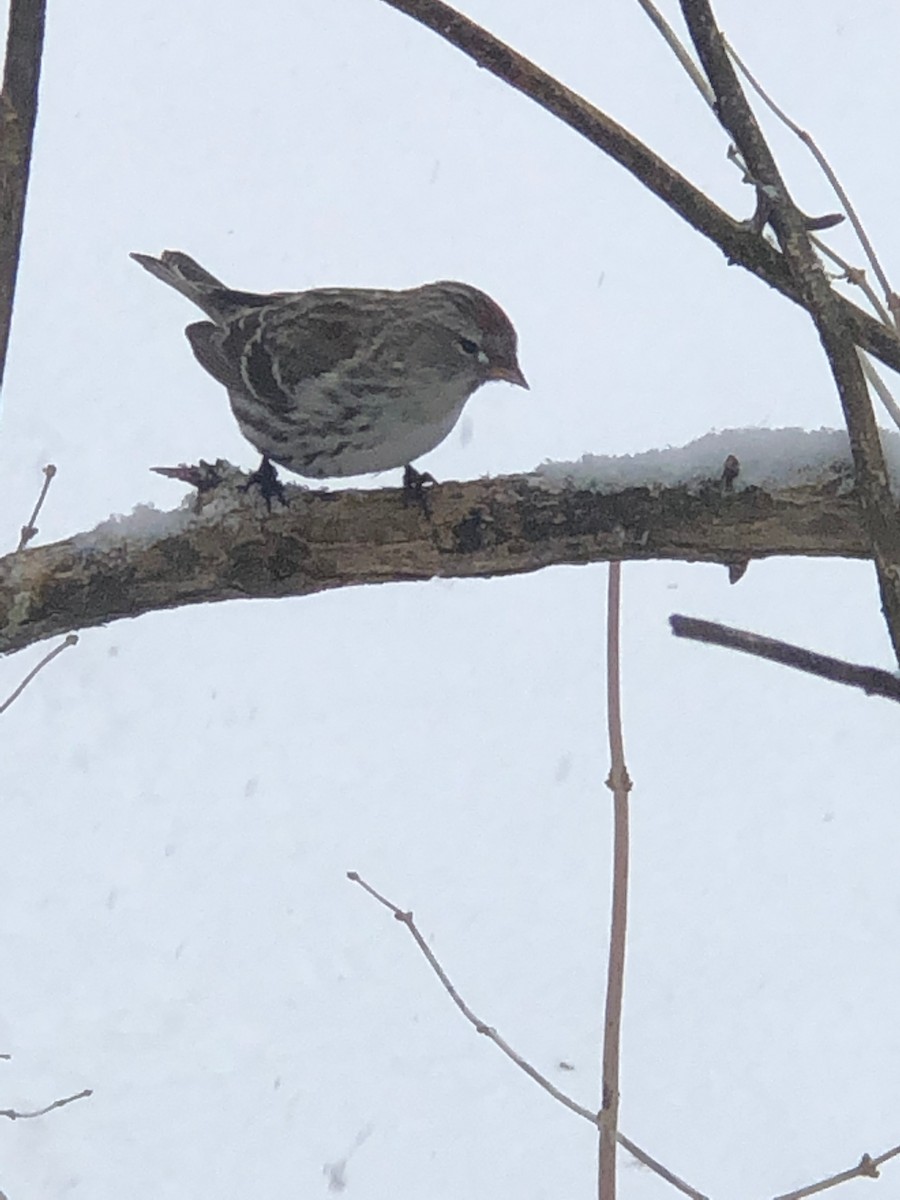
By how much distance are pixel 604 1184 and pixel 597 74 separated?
240 inches

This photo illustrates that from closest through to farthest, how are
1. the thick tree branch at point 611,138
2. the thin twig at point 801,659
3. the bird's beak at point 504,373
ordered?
the thin twig at point 801,659
the thick tree branch at point 611,138
the bird's beak at point 504,373

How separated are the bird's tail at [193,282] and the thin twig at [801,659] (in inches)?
84.2

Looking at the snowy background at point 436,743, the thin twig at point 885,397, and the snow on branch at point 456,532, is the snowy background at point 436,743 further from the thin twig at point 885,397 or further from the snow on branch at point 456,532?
the thin twig at point 885,397

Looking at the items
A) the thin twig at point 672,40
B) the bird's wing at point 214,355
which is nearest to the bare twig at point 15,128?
the thin twig at point 672,40

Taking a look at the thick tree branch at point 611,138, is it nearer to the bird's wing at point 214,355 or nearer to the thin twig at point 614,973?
the thin twig at point 614,973

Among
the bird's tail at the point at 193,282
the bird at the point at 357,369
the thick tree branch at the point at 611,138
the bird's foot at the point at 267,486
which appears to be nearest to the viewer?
the thick tree branch at the point at 611,138

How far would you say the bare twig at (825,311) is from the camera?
72cm

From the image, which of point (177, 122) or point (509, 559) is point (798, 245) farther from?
point (177, 122)

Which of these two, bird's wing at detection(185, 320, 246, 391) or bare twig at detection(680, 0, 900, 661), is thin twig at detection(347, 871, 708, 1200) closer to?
bare twig at detection(680, 0, 900, 661)

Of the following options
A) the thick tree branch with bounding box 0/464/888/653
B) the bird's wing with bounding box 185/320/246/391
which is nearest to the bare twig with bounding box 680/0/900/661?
the thick tree branch with bounding box 0/464/888/653

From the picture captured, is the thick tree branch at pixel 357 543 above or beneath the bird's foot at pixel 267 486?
beneath

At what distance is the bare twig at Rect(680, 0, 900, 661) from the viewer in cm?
72

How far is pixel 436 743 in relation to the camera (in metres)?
4.41

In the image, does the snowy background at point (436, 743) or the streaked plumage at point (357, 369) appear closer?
the streaked plumage at point (357, 369)
